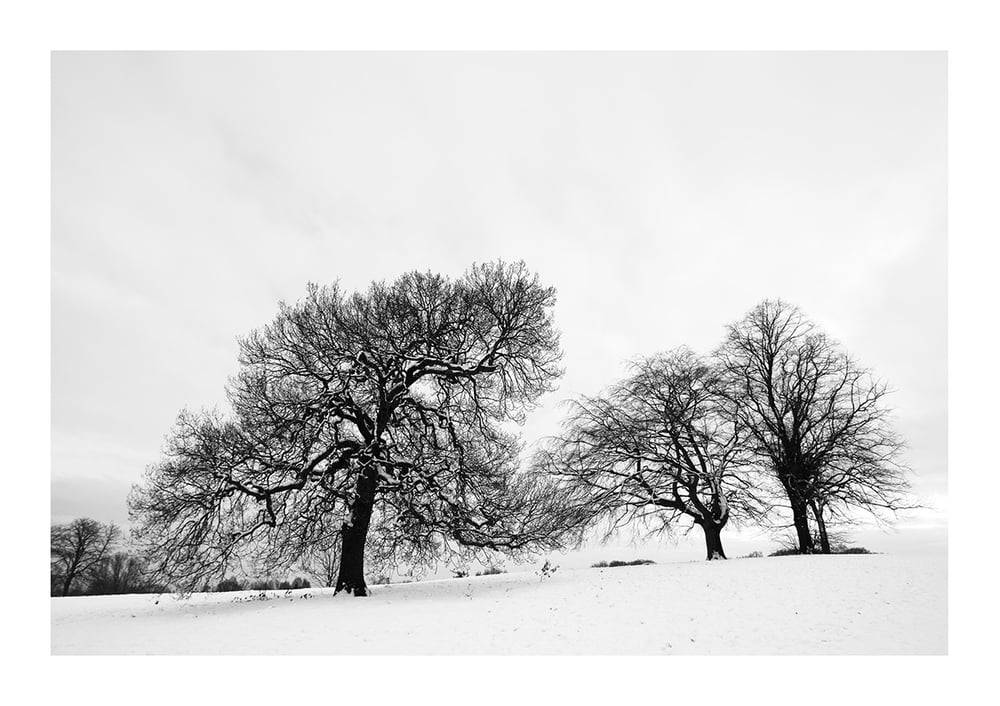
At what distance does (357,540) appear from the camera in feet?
48.4

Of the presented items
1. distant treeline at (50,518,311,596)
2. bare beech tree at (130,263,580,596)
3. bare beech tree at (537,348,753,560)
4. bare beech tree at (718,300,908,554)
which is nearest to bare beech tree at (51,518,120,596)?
distant treeline at (50,518,311,596)

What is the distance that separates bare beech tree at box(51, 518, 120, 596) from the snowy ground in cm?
2098

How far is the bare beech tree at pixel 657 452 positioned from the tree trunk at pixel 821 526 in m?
2.63

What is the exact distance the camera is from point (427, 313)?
16125mm

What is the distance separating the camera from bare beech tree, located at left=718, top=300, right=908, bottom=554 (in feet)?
63.9

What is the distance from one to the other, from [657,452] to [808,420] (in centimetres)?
677

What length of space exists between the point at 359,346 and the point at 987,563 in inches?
636

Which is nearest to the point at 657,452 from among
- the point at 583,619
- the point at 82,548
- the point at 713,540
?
the point at 713,540

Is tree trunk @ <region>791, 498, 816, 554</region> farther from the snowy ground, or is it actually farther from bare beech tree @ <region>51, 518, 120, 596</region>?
bare beech tree @ <region>51, 518, 120, 596</region>

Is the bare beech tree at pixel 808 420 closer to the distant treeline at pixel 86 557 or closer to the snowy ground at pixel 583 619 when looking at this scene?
the snowy ground at pixel 583 619

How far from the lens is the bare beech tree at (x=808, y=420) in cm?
1947

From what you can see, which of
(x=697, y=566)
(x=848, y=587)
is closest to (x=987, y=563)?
(x=848, y=587)

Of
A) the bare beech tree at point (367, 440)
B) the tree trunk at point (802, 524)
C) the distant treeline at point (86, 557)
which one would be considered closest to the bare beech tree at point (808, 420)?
the tree trunk at point (802, 524)
